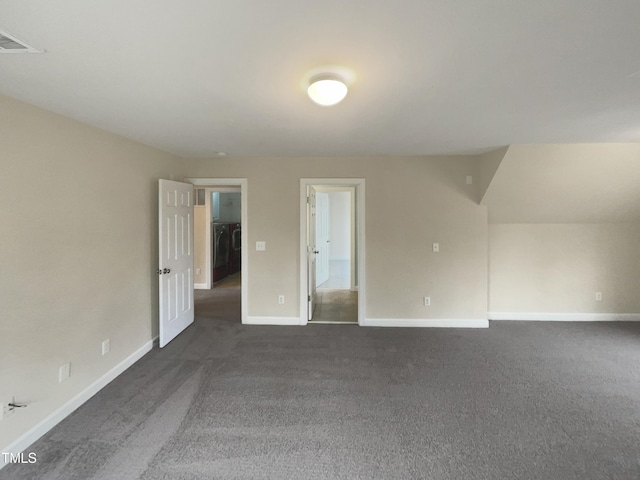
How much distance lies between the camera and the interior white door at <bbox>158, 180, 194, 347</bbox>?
10.8 ft

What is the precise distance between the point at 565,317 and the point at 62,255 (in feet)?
18.4

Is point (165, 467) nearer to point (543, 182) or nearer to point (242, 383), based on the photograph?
point (242, 383)

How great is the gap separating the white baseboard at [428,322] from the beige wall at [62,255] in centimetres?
273

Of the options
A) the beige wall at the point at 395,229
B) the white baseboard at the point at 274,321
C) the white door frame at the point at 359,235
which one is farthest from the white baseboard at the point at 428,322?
the white baseboard at the point at 274,321

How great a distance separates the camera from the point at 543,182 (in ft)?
11.5

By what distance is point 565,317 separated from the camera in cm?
412

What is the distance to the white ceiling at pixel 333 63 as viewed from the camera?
1.15 m

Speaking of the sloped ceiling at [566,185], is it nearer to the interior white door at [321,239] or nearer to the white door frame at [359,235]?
the white door frame at [359,235]

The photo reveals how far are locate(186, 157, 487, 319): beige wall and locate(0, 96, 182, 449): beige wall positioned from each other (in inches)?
53.4

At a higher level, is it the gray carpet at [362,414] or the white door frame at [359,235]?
the white door frame at [359,235]

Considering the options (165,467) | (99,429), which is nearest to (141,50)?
(165,467)

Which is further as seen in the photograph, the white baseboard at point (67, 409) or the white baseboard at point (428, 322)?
the white baseboard at point (428, 322)

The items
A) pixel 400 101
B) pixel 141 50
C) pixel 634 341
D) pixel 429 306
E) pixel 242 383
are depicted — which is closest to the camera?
pixel 141 50

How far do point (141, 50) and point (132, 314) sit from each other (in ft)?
8.28
